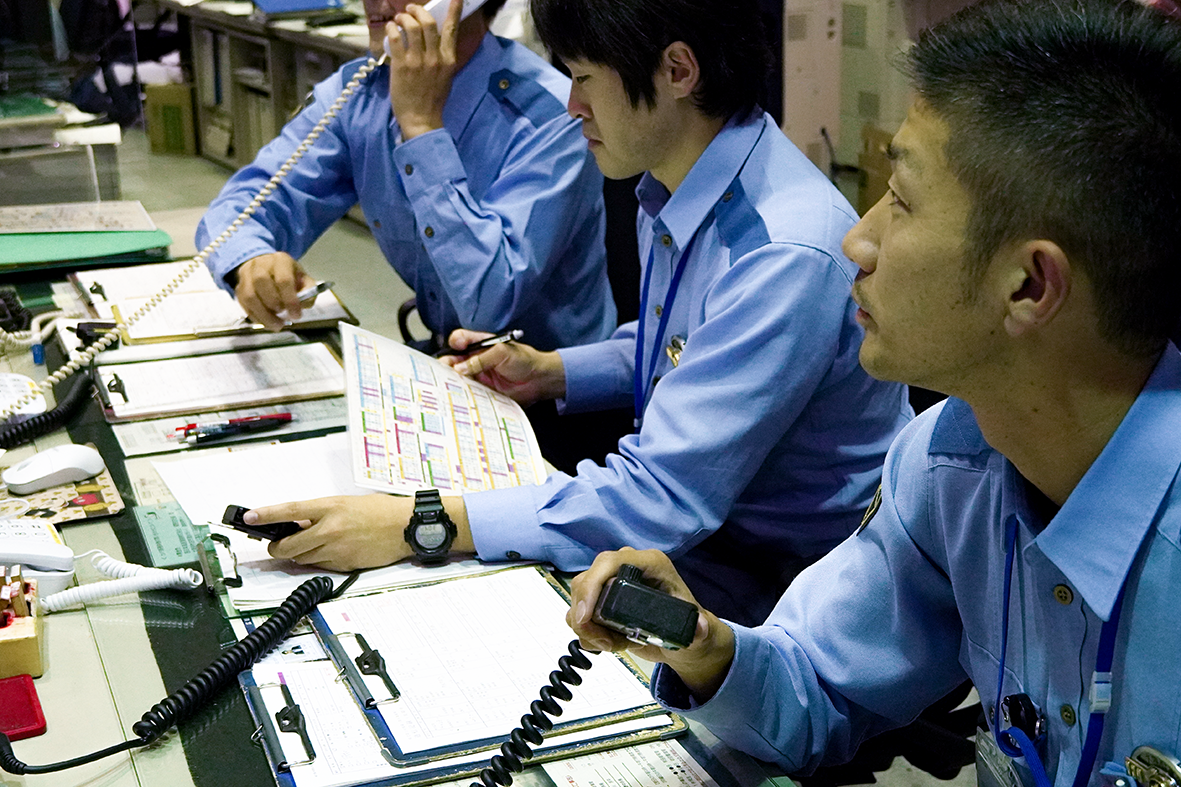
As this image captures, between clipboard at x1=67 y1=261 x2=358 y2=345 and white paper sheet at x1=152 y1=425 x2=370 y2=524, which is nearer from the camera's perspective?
white paper sheet at x1=152 y1=425 x2=370 y2=524

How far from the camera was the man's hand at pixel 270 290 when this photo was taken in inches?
78.7

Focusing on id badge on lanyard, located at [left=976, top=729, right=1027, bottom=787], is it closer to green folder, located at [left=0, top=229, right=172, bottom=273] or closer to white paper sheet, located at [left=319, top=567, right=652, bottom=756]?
white paper sheet, located at [left=319, top=567, right=652, bottom=756]

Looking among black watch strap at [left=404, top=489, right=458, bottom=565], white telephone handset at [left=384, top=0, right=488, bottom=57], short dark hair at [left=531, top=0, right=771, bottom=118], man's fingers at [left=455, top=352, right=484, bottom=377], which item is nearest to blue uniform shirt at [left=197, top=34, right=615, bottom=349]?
white telephone handset at [left=384, top=0, right=488, bottom=57]

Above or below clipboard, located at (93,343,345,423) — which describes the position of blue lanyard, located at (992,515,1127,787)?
above

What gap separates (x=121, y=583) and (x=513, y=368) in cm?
77

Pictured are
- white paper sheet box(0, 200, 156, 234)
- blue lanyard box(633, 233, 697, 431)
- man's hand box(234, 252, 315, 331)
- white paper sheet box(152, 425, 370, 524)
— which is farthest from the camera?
white paper sheet box(0, 200, 156, 234)

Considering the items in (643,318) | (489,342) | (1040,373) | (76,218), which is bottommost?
(76,218)

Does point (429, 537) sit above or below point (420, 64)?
below

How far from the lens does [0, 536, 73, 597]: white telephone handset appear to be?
→ 1.28 metres

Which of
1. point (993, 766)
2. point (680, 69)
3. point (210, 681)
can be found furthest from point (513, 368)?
point (993, 766)

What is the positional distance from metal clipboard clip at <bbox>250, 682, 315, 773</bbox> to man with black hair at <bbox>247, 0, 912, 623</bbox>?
0.87ft

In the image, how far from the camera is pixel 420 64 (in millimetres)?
2074

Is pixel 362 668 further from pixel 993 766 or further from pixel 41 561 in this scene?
pixel 993 766

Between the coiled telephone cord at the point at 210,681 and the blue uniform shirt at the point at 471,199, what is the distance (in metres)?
0.91
